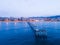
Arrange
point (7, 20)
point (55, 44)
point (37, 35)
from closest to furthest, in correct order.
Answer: point (55, 44), point (37, 35), point (7, 20)

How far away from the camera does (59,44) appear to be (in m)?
9.69

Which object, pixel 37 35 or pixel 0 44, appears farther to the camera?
pixel 37 35

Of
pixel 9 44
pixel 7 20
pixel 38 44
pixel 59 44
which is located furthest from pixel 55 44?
pixel 7 20

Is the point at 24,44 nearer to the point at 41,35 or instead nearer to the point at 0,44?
the point at 0,44

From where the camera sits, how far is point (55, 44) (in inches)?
380

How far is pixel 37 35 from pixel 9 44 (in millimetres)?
4523

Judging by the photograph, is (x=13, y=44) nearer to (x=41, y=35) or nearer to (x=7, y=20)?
(x=41, y=35)

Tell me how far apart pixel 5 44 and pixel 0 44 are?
1.31 feet

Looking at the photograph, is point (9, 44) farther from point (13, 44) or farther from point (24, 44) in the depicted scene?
point (24, 44)

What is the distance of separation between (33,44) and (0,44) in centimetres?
261

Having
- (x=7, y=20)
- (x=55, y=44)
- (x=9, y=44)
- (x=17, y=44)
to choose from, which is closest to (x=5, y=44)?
(x=9, y=44)

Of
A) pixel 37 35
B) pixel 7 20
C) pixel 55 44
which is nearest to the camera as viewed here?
pixel 55 44

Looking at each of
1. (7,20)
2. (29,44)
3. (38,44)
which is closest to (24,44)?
(29,44)

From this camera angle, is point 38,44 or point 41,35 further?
point 41,35
